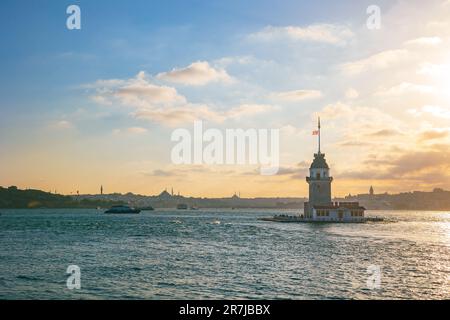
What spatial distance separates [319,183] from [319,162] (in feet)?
20.5

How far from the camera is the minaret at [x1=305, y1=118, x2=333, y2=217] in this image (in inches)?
4783

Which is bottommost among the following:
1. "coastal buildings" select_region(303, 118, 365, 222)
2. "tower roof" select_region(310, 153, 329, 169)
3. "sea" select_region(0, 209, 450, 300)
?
"sea" select_region(0, 209, 450, 300)

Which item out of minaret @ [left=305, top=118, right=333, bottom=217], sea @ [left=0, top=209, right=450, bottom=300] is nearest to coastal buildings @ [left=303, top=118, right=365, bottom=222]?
minaret @ [left=305, top=118, right=333, bottom=217]

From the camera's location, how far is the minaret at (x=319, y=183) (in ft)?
399

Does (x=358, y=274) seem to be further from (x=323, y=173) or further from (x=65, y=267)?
(x=323, y=173)

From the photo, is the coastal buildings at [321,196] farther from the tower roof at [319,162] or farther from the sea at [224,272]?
the sea at [224,272]

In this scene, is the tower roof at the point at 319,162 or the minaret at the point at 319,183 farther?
the tower roof at the point at 319,162

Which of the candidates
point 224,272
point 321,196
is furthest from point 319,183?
point 224,272

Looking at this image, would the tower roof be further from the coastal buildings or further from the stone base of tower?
the stone base of tower

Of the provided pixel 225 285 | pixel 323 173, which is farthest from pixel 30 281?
pixel 323 173

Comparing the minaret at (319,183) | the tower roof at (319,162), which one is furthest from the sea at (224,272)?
the tower roof at (319,162)

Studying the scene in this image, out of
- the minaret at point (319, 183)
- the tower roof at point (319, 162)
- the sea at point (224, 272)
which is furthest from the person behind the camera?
the tower roof at point (319, 162)

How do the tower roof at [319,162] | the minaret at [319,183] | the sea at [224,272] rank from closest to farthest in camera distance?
1. the sea at [224,272]
2. the minaret at [319,183]
3. the tower roof at [319,162]
